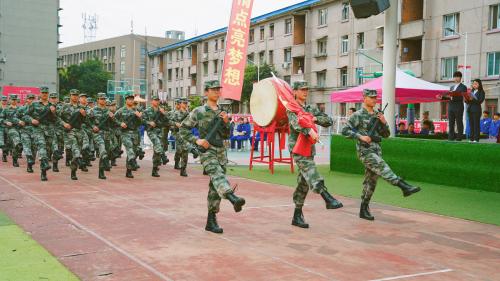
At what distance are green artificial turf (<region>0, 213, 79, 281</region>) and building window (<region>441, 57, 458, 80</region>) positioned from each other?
3141 centimetres

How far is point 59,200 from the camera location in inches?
387

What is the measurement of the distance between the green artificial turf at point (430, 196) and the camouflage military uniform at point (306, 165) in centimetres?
308

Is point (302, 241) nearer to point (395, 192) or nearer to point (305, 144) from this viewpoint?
point (305, 144)

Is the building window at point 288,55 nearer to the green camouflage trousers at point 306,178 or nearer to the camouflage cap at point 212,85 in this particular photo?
the green camouflage trousers at point 306,178

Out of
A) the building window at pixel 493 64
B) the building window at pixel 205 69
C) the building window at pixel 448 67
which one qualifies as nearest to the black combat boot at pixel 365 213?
the building window at pixel 493 64

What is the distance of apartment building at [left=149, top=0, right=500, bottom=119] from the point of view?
31.6 meters

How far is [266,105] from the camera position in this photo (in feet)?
45.8

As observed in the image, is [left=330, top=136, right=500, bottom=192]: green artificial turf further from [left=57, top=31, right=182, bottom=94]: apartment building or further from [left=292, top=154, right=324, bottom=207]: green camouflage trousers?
[left=57, top=31, right=182, bottom=94]: apartment building

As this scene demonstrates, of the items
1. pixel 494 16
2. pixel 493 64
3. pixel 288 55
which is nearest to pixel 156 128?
pixel 493 64

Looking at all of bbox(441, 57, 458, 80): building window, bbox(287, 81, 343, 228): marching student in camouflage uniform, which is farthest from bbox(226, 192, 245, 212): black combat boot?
bbox(441, 57, 458, 80): building window

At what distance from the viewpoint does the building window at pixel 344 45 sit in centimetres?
4207

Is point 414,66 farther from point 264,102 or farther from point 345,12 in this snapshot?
point 264,102

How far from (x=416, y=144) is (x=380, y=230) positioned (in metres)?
6.55

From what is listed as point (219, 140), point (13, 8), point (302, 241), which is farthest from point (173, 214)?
point (13, 8)
